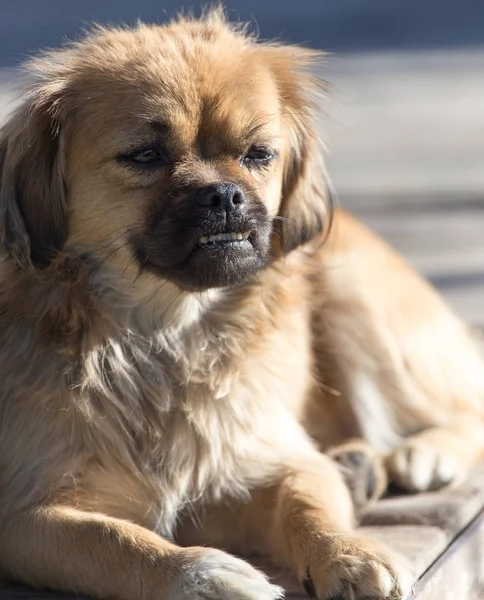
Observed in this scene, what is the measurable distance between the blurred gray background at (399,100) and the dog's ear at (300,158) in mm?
147

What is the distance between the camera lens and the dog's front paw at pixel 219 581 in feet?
8.66

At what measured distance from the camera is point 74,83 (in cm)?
310

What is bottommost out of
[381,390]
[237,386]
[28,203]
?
[381,390]

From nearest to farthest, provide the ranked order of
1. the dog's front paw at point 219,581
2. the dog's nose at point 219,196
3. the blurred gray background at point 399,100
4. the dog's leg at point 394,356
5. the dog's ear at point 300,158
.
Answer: the dog's front paw at point 219,581 → the dog's nose at point 219,196 → the dog's ear at point 300,158 → the dog's leg at point 394,356 → the blurred gray background at point 399,100

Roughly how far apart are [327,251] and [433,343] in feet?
1.57

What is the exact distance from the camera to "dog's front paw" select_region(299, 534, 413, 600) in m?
2.72

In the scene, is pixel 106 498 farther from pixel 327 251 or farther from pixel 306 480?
pixel 327 251

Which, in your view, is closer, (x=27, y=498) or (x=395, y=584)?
(x=395, y=584)

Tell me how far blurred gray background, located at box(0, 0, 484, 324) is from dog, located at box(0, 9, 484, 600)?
33 centimetres

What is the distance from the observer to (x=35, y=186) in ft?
10.0

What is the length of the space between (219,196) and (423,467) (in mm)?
1170

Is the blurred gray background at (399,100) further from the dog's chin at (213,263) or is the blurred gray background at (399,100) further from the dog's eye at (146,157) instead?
the dog's chin at (213,263)

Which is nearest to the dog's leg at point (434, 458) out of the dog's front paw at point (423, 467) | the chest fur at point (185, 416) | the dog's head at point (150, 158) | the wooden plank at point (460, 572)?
the dog's front paw at point (423, 467)

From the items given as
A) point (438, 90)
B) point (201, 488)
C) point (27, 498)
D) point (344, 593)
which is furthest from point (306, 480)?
point (438, 90)
